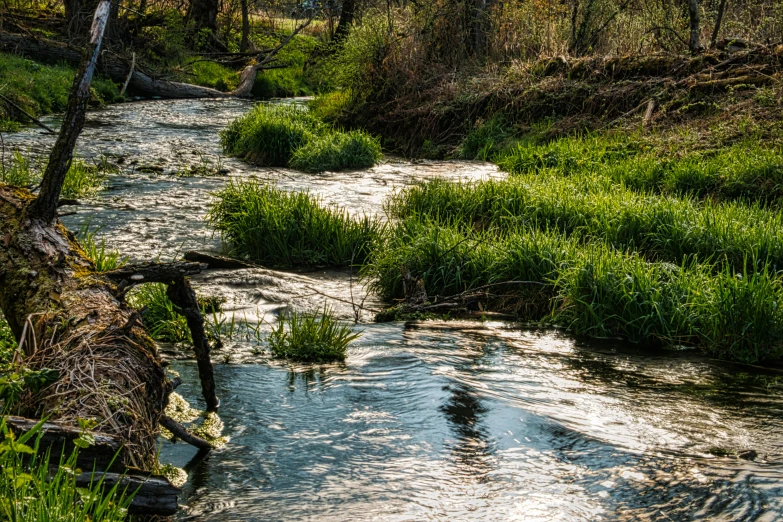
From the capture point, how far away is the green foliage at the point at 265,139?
15.5 meters

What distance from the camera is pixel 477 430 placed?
5109mm

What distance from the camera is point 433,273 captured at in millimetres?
8344

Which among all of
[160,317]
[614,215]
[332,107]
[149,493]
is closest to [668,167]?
[614,215]

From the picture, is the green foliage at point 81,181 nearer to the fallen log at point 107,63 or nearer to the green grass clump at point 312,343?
the green grass clump at point 312,343

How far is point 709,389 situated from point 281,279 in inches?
179

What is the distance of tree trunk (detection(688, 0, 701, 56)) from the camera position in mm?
15281

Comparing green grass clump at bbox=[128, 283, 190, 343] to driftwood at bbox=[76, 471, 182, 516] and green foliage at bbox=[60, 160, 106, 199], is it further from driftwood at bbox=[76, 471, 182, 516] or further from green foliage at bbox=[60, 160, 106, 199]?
green foliage at bbox=[60, 160, 106, 199]

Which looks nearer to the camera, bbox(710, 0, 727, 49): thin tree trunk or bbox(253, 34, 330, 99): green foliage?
bbox(710, 0, 727, 49): thin tree trunk

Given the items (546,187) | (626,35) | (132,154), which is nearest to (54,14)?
(132,154)

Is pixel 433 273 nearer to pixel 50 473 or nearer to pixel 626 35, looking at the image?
pixel 50 473

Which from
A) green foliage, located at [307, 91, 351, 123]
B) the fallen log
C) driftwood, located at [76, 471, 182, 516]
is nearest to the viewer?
driftwood, located at [76, 471, 182, 516]

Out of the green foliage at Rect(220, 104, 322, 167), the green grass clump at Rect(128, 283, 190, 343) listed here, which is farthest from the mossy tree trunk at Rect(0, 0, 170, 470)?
the green foliage at Rect(220, 104, 322, 167)

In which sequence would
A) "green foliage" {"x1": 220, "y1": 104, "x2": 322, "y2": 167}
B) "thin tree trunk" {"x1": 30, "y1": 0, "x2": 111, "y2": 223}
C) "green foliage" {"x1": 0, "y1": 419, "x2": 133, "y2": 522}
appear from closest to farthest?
1. "green foliage" {"x1": 0, "y1": 419, "x2": 133, "y2": 522}
2. "thin tree trunk" {"x1": 30, "y1": 0, "x2": 111, "y2": 223}
3. "green foliage" {"x1": 220, "y1": 104, "x2": 322, "y2": 167}

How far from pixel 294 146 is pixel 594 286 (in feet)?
30.9
